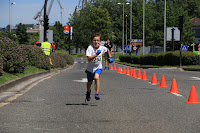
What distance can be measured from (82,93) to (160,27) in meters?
75.7

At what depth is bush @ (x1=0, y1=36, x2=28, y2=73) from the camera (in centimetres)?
1576

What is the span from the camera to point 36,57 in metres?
23.5

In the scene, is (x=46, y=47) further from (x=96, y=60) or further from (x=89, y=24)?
(x=89, y=24)

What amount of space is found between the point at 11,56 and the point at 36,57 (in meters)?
7.36

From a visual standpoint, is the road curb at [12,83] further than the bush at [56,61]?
No

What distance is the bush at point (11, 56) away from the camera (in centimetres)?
1576

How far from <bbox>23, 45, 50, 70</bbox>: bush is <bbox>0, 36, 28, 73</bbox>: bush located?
5.45 meters

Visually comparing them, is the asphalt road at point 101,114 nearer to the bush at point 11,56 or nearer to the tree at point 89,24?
the bush at point 11,56

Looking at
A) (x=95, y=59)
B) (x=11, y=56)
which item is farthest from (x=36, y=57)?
(x=95, y=59)

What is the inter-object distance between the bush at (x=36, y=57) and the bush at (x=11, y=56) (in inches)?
214

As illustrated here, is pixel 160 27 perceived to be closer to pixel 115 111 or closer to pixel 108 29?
pixel 108 29

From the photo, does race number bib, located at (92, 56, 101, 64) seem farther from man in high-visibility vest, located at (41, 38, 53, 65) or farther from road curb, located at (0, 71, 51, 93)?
man in high-visibility vest, located at (41, 38, 53, 65)

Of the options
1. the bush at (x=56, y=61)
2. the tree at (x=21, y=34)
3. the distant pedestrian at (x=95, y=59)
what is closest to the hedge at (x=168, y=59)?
the bush at (x=56, y=61)

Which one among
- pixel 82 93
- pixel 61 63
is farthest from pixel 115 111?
pixel 61 63
